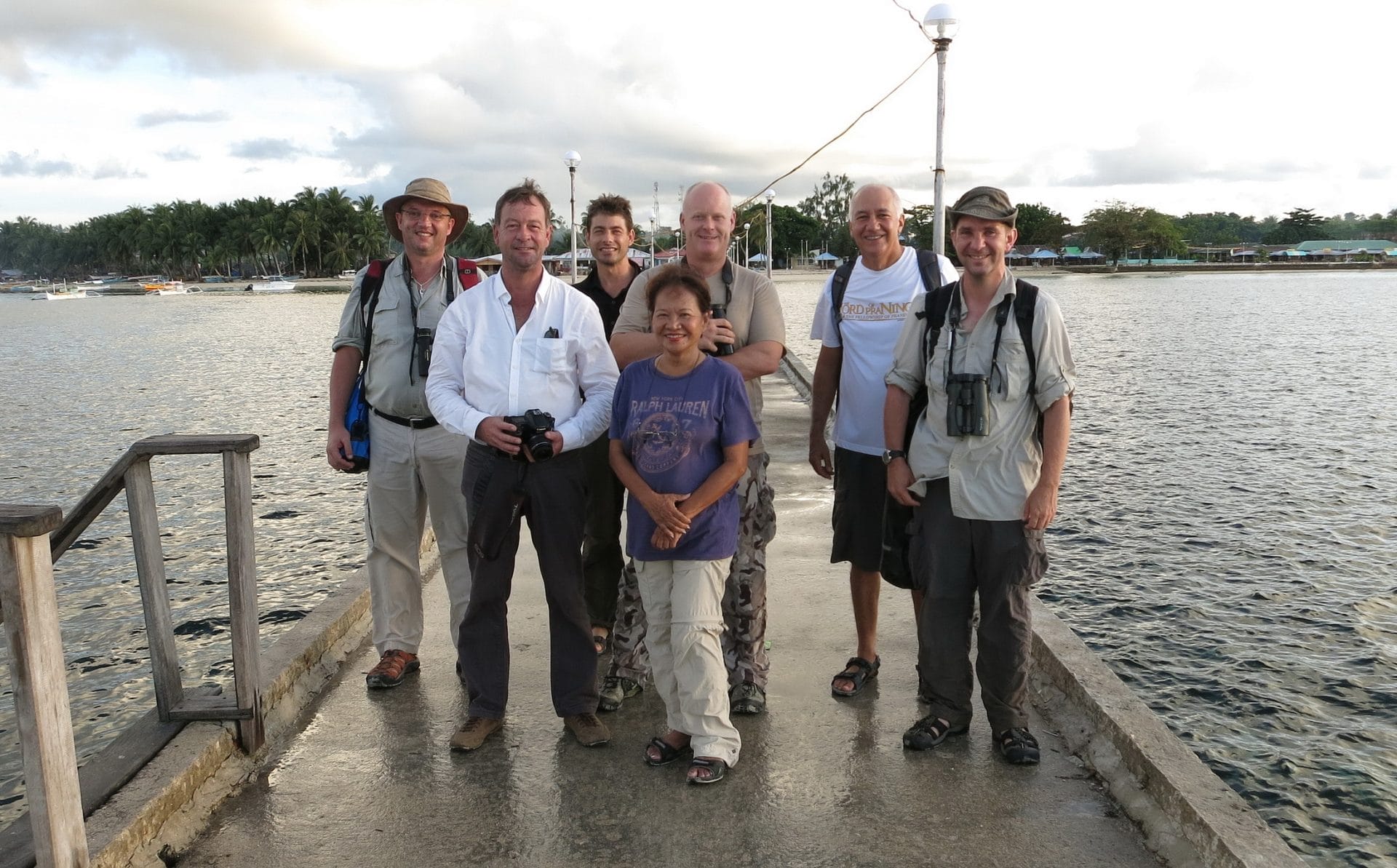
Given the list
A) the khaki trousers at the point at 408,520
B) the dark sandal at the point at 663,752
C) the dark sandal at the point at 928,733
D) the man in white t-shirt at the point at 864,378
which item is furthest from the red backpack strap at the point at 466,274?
the dark sandal at the point at 928,733

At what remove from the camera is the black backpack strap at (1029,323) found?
11.9 ft

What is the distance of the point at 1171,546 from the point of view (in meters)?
9.47

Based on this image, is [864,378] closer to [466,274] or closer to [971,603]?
[971,603]

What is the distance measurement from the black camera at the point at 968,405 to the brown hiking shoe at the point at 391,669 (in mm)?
2641

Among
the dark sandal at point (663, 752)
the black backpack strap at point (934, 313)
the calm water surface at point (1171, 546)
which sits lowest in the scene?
the calm water surface at point (1171, 546)

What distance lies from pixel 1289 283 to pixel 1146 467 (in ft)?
320

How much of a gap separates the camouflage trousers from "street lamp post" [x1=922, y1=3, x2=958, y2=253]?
353cm

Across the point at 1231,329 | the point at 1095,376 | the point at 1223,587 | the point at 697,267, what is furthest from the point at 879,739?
the point at 1231,329

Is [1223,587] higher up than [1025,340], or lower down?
→ lower down

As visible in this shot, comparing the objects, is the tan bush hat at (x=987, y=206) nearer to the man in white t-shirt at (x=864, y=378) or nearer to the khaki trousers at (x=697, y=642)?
the man in white t-shirt at (x=864, y=378)

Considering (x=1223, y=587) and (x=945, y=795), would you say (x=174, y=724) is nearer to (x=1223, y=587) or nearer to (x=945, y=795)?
(x=945, y=795)

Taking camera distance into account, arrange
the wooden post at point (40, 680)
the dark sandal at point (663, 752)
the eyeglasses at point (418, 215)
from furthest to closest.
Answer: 1. the eyeglasses at point (418, 215)
2. the dark sandal at point (663, 752)
3. the wooden post at point (40, 680)

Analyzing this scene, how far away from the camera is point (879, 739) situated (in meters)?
3.97

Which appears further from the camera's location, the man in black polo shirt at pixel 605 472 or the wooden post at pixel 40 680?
the man in black polo shirt at pixel 605 472
